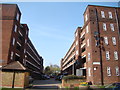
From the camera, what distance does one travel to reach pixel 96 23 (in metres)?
27.7

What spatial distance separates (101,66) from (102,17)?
11035mm

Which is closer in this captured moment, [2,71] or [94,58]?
[2,71]

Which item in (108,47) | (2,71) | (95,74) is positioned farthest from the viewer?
(108,47)

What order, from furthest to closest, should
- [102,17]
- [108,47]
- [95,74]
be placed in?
[102,17] → [108,47] → [95,74]

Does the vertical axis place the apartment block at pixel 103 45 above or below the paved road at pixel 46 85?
above

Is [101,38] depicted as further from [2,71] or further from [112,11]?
[2,71]

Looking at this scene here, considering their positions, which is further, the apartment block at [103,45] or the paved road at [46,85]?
the apartment block at [103,45]

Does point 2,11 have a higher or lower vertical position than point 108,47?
higher

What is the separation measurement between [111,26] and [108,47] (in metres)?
5.08

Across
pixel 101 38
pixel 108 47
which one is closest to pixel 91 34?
pixel 101 38

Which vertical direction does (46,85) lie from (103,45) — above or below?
below

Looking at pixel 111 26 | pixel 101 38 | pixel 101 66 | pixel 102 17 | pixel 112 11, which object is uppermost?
pixel 112 11

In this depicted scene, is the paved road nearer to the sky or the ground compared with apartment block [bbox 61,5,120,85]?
nearer to the ground

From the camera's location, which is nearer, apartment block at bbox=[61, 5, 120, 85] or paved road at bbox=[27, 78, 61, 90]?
paved road at bbox=[27, 78, 61, 90]
